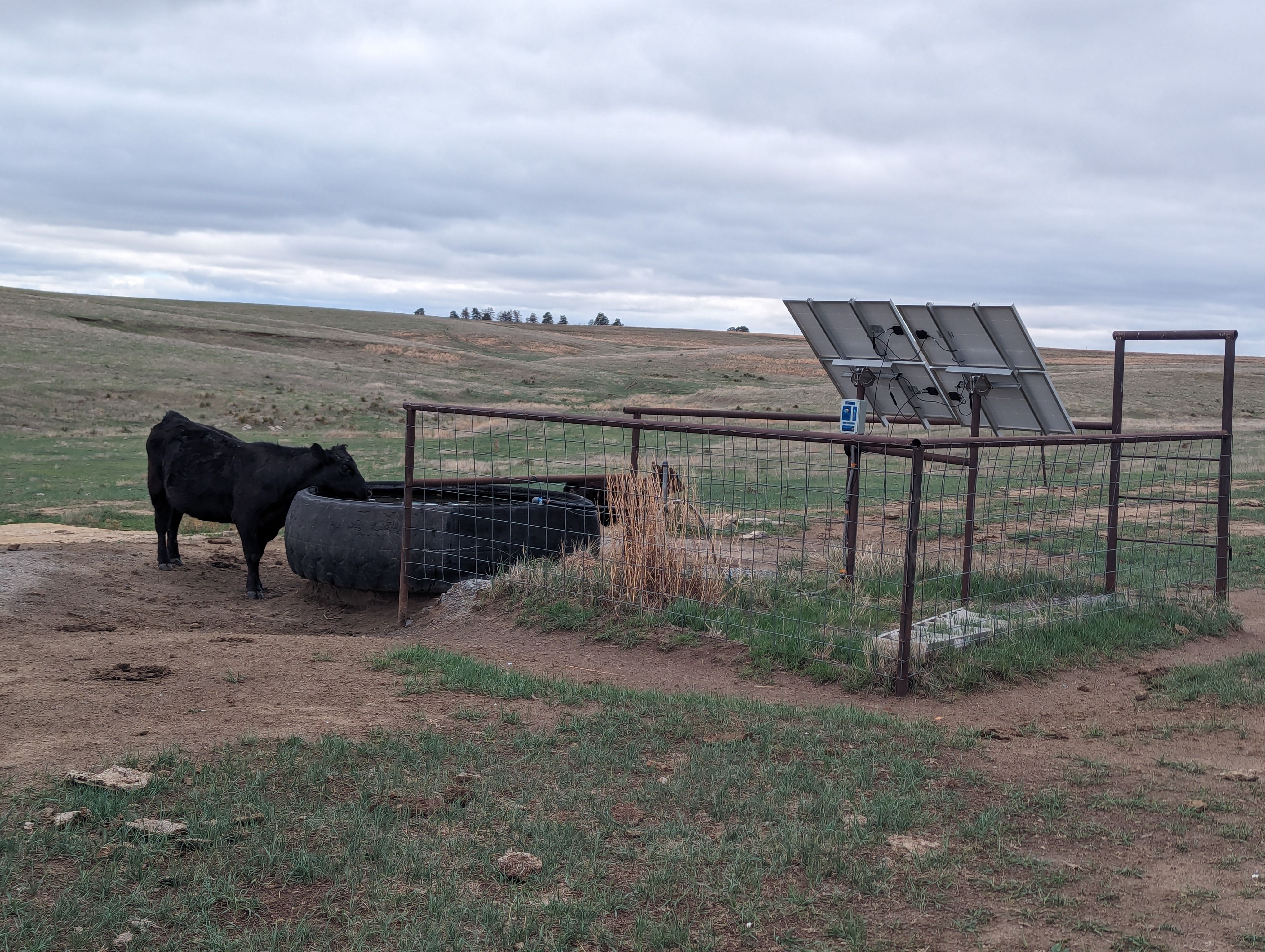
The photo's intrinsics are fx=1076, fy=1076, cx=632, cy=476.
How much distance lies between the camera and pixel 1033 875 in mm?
4047

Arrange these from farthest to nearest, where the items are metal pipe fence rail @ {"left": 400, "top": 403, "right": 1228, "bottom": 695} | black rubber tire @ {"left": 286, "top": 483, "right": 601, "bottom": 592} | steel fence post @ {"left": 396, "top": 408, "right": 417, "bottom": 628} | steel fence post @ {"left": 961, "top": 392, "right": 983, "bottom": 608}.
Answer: black rubber tire @ {"left": 286, "top": 483, "right": 601, "bottom": 592}, steel fence post @ {"left": 396, "top": 408, "right": 417, "bottom": 628}, steel fence post @ {"left": 961, "top": 392, "right": 983, "bottom": 608}, metal pipe fence rail @ {"left": 400, "top": 403, "right": 1228, "bottom": 695}

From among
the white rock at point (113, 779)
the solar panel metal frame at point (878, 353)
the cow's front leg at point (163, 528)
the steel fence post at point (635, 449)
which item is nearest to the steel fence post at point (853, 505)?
the solar panel metal frame at point (878, 353)

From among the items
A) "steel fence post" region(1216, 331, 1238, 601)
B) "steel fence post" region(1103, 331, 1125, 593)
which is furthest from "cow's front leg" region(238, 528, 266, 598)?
"steel fence post" region(1216, 331, 1238, 601)

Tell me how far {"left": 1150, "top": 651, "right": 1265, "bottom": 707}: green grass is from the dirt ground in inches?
5.5

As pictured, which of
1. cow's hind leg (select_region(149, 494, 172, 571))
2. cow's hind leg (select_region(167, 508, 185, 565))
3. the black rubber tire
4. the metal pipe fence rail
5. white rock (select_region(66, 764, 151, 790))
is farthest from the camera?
cow's hind leg (select_region(167, 508, 185, 565))

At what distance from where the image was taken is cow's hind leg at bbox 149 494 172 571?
10.7 metres

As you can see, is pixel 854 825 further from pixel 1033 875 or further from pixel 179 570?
pixel 179 570

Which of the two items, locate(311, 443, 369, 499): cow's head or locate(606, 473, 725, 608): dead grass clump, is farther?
locate(311, 443, 369, 499): cow's head

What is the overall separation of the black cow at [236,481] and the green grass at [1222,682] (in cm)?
752

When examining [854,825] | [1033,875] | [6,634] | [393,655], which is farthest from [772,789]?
[6,634]

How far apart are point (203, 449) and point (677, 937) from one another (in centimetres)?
908

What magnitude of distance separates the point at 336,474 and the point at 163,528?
1782mm

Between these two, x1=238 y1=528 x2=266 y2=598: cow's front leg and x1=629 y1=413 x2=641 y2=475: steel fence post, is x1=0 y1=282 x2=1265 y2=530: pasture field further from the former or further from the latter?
x1=629 y1=413 x2=641 y2=475: steel fence post

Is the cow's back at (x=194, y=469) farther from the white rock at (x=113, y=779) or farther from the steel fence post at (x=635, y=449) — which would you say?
the white rock at (x=113, y=779)
